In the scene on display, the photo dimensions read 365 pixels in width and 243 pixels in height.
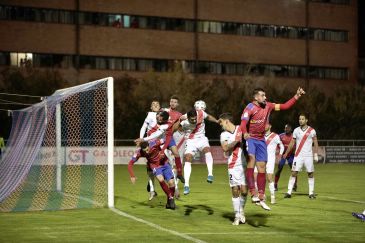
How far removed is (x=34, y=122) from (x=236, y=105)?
119 feet

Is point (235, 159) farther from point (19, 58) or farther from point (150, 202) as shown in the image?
point (19, 58)

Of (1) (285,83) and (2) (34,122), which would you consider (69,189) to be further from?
(1) (285,83)

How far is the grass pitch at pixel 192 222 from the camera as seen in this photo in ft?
40.7

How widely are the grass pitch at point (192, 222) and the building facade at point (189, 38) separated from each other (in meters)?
41.9

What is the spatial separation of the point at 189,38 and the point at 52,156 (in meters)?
43.9

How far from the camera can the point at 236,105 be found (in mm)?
57188

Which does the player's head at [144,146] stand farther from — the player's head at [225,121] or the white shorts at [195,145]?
the player's head at [225,121]

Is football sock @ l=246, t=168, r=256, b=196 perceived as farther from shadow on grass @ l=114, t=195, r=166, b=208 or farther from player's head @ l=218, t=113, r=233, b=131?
shadow on grass @ l=114, t=195, r=166, b=208

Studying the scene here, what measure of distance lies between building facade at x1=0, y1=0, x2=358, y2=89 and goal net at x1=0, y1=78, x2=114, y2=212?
29472mm

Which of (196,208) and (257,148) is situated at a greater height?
(257,148)

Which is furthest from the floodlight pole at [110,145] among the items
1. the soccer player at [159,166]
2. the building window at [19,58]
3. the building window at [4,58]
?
the building window at [4,58]

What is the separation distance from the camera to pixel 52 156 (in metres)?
23.5

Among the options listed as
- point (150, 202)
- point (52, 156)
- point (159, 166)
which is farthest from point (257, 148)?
point (52, 156)

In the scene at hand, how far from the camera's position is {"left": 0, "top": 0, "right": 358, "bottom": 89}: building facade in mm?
60000
